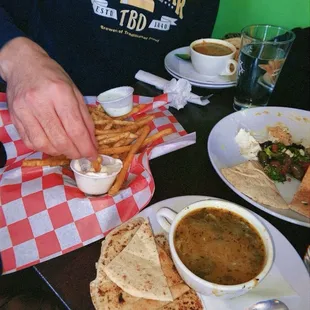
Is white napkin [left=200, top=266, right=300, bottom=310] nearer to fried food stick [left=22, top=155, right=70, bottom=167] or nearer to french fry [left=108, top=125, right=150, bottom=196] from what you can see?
french fry [left=108, top=125, right=150, bottom=196]

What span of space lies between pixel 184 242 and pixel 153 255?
0.35 ft

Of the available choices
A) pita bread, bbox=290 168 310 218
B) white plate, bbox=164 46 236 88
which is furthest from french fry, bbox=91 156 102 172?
white plate, bbox=164 46 236 88

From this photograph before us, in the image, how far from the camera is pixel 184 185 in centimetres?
144

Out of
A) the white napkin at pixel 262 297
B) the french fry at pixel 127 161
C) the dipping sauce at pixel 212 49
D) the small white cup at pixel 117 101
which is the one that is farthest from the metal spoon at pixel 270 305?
the dipping sauce at pixel 212 49

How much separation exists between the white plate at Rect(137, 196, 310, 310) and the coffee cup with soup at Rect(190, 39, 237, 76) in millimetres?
994

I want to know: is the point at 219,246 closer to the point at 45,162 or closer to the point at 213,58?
the point at 45,162

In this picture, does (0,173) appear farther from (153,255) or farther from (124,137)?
(153,255)

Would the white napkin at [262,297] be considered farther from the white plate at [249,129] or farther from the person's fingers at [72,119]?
the person's fingers at [72,119]

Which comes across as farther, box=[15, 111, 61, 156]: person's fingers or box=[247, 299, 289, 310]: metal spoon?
box=[15, 111, 61, 156]: person's fingers

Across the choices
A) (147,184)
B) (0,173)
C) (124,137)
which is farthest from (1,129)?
(147,184)

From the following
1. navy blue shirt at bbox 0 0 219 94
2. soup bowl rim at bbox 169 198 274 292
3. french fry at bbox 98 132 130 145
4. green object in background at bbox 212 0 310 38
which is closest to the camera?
soup bowl rim at bbox 169 198 274 292

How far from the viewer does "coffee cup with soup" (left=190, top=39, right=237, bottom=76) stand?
6.55ft

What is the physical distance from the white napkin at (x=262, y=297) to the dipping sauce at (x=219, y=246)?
2.8 inches

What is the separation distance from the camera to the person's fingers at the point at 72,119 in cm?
123
